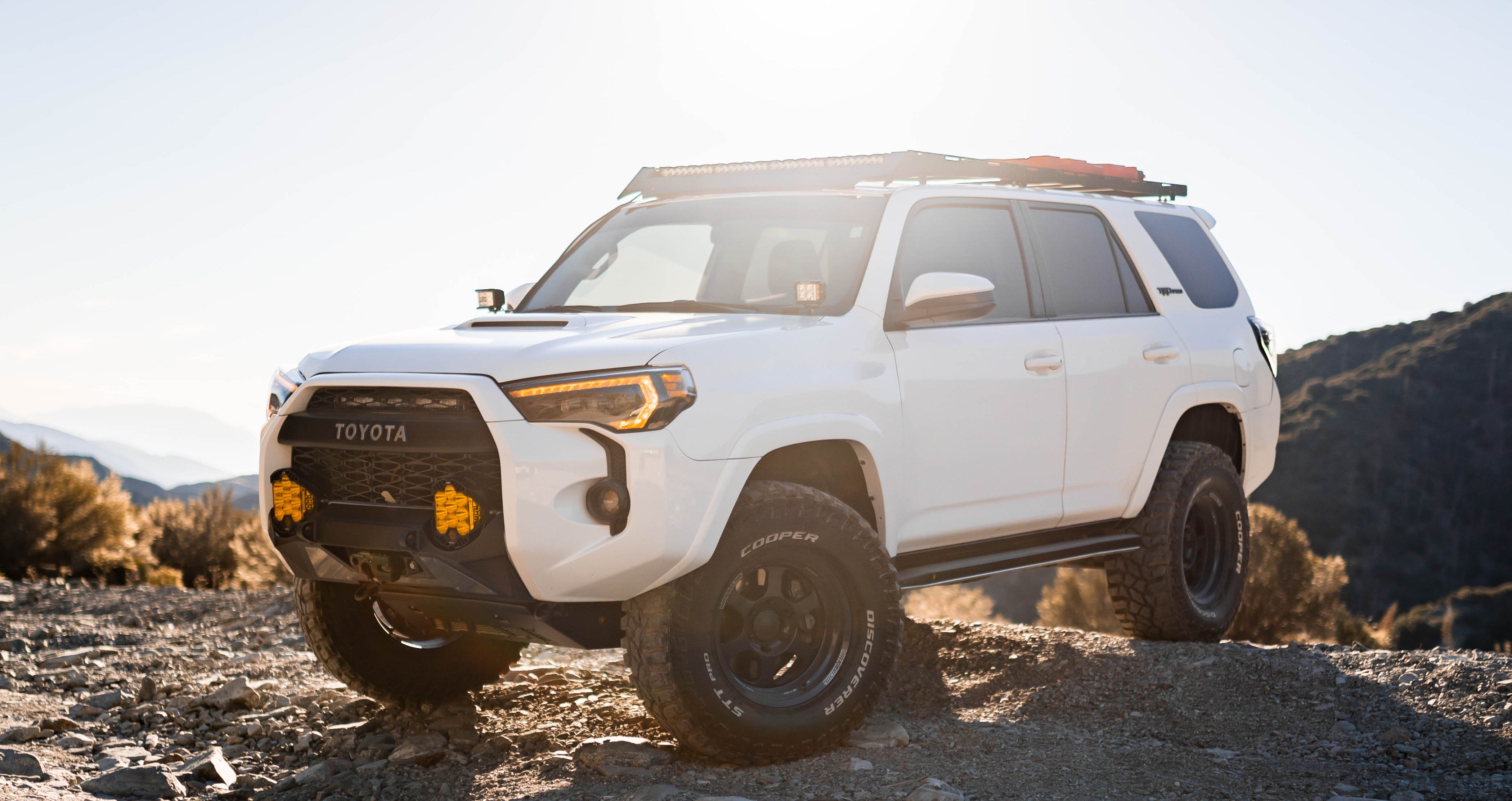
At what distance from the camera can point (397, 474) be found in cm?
420

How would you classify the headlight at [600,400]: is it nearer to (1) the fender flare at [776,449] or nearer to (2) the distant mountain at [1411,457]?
(1) the fender flare at [776,449]

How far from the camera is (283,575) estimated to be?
12.7 m

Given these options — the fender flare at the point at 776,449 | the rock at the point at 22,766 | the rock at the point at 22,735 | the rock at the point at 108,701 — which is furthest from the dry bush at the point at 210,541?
the fender flare at the point at 776,449

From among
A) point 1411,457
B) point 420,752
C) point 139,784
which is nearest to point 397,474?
point 420,752

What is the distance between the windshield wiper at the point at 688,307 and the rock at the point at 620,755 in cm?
162

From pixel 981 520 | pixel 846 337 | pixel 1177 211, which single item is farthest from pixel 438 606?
pixel 1177 211

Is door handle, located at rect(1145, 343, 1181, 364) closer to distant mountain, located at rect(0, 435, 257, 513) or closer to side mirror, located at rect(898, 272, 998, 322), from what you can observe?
side mirror, located at rect(898, 272, 998, 322)

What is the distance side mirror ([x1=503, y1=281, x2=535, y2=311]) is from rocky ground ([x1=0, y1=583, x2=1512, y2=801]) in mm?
1745

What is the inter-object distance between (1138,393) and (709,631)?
9.58 ft

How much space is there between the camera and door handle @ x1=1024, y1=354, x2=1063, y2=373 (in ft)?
17.9

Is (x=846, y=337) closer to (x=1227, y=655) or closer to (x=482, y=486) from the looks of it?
(x=482, y=486)

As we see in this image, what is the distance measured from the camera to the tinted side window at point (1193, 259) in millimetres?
6820

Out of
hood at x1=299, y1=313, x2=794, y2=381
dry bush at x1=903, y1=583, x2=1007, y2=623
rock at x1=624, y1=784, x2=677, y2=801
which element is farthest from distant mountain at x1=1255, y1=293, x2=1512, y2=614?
rock at x1=624, y1=784, x2=677, y2=801

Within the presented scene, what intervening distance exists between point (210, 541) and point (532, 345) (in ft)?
40.0
